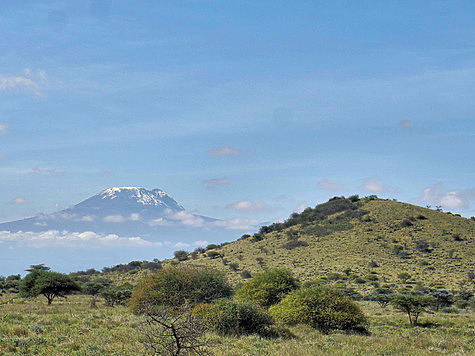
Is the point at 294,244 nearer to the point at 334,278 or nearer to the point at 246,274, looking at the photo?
the point at 246,274

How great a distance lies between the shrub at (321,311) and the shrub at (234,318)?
8.78 ft

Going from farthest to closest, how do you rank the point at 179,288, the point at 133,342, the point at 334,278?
1. the point at 334,278
2. the point at 179,288
3. the point at 133,342

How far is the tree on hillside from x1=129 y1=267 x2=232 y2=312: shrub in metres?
14.7

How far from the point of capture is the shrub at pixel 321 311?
907 inches

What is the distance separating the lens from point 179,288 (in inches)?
1282

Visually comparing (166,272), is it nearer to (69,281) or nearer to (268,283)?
(268,283)

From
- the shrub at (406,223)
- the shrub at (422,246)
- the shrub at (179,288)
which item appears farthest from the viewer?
the shrub at (406,223)

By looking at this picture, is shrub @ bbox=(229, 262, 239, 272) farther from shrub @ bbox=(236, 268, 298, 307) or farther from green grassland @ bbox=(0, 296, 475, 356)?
green grassland @ bbox=(0, 296, 475, 356)

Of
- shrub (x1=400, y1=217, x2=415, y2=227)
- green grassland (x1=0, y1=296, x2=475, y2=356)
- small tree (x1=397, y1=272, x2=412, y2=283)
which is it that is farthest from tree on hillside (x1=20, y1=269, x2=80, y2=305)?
shrub (x1=400, y1=217, x2=415, y2=227)

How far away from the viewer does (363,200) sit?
12300cm

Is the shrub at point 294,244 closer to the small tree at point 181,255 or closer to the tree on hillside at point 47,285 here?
the small tree at point 181,255

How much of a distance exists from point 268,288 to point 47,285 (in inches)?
977

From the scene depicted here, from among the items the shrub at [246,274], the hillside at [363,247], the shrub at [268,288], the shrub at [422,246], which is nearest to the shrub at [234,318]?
the shrub at [268,288]

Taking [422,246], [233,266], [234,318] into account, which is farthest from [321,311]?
[422,246]
